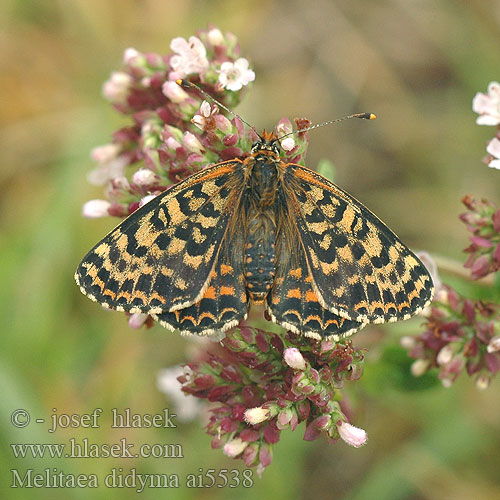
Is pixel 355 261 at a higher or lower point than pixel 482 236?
higher

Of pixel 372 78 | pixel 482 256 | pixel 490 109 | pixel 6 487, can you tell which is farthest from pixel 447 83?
pixel 6 487

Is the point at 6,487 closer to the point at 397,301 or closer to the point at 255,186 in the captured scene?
the point at 255,186

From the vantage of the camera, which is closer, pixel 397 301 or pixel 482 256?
pixel 397 301

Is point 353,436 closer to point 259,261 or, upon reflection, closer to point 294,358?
point 294,358

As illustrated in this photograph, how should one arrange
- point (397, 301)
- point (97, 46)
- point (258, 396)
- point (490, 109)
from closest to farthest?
point (397, 301)
point (258, 396)
point (490, 109)
point (97, 46)

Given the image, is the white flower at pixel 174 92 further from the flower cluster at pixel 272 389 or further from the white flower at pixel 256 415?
the white flower at pixel 256 415

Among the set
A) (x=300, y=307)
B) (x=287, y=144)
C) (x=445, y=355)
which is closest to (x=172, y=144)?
(x=287, y=144)
